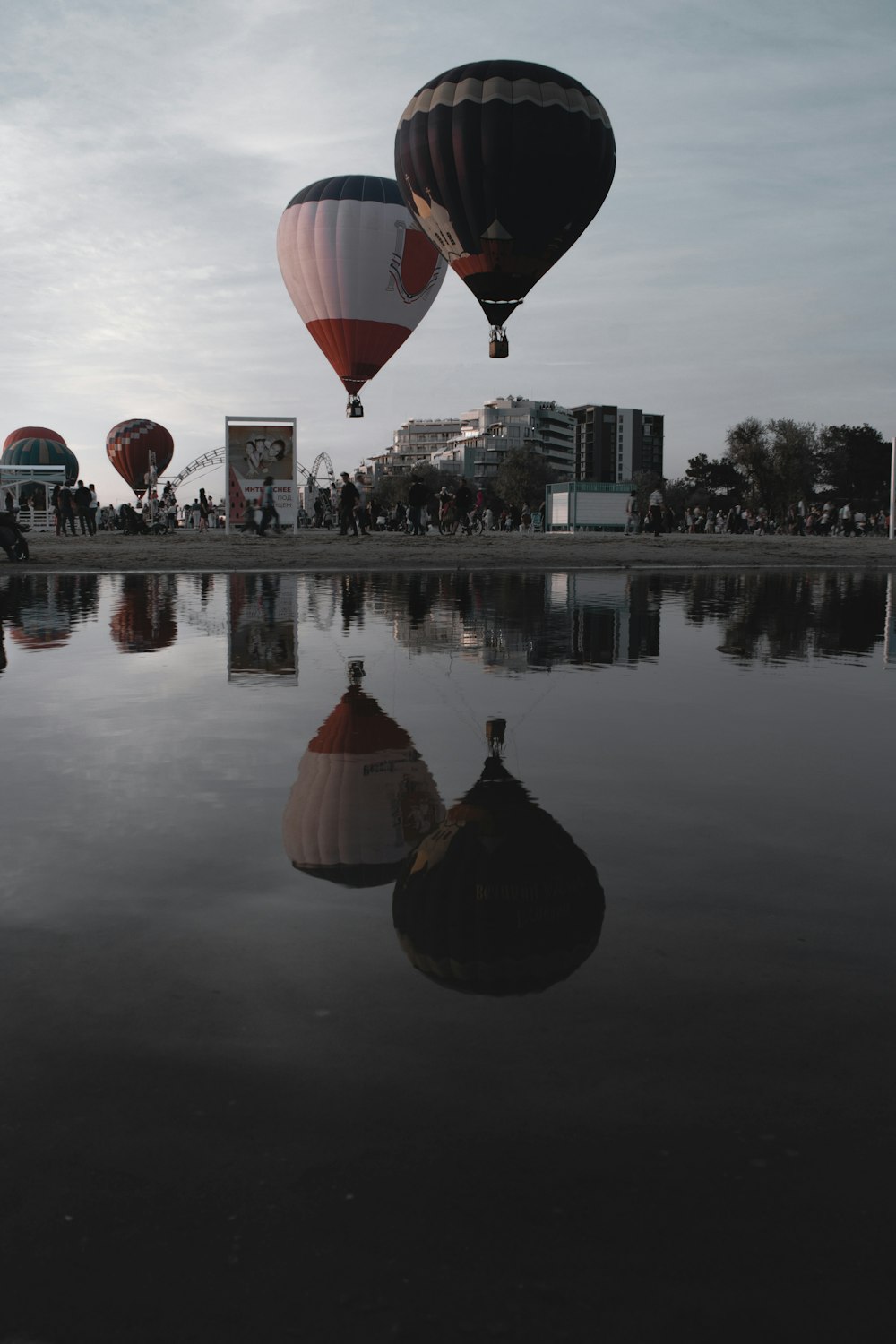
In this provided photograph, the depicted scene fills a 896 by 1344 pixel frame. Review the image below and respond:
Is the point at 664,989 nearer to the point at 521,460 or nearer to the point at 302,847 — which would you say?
the point at 302,847

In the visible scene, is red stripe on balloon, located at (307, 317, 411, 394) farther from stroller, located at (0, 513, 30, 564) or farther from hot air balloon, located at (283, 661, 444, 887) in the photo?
hot air balloon, located at (283, 661, 444, 887)

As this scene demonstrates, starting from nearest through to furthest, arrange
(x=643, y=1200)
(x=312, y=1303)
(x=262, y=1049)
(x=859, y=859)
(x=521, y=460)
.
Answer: (x=312, y=1303), (x=643, y=1200), (x=262, y=1049), (x=859, y=859), (x=521, y=460)

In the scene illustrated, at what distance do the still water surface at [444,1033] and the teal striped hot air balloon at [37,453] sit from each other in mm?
83734

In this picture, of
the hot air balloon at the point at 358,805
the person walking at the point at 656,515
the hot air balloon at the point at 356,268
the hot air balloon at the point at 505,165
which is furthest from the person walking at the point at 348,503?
the hot air balloon at the point at 358,805

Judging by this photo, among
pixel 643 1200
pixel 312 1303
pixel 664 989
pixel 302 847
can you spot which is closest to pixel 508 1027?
pixel 664 989

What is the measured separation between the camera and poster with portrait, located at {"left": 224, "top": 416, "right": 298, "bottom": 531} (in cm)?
3403

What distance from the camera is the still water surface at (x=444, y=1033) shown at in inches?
74.4

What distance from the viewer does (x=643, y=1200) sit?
2.06 metres

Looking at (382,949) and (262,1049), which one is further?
(382,949)

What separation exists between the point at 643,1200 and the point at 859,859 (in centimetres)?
228

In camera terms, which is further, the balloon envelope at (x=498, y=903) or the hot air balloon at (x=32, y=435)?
the hot air balloon at (x=32, y=435)

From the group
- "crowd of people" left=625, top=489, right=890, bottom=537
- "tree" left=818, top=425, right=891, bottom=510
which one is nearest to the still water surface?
"crowd of people" left=625, top=489, right=890, bottom=537

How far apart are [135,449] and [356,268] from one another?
41.2m

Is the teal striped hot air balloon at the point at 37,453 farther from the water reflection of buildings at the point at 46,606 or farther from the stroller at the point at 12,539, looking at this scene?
the water reflection of buildings at the point at 46,606
